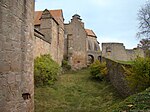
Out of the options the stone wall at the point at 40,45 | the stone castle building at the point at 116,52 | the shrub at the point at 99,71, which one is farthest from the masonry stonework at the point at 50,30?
the stone castle building at the point at 116,52

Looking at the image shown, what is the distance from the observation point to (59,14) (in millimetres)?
34812

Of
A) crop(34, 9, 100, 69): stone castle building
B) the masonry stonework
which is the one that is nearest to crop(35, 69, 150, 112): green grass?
the masonry stonework

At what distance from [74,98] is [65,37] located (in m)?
21.6

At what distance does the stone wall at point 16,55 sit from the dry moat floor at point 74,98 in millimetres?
7201

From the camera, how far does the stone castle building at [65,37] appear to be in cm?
2913

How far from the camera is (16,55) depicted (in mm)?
5750

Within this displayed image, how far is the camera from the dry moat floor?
1482 cm

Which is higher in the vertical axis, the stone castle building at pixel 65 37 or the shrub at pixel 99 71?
the stone castle building at pixel 65 37

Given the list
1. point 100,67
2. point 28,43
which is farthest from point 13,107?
point 100,67

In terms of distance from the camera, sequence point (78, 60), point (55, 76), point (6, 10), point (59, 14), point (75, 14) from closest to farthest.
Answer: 1. point (6, 10)
2. point (55, 76)
3. point (59, 14)
4. point (78, 60)
5. point (75, 14)

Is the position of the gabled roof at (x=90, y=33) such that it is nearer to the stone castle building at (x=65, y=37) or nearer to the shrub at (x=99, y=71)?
the stone castle building at (x=65, y=37)

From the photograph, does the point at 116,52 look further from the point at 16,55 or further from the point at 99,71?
the point at 16,55

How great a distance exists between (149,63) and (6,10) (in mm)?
8999

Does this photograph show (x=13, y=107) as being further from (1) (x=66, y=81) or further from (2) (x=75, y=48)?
(2) (x=75, y=48)
